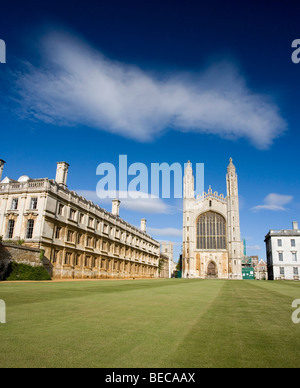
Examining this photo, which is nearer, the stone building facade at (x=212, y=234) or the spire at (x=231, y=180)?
the stone building facade at (x=212, y=234)

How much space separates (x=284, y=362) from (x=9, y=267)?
70.8 ft

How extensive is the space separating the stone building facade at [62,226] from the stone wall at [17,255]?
5.96ft

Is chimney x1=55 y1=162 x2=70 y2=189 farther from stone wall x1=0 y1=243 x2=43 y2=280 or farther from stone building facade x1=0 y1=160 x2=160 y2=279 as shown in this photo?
stone wall x1=0 y1=243 x2=43 y2=280

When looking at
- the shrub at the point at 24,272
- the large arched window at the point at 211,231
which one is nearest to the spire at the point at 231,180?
the large arched window at the point at 211,231

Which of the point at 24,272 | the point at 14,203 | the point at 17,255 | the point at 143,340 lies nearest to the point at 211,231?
the point at 14,203

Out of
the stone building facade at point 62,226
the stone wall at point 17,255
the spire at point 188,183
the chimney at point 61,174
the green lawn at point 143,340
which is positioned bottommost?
the green lawn at point 143,340

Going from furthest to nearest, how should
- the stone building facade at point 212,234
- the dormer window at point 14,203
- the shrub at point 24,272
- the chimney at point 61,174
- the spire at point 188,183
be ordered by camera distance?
the spire at point 188,183 → the stone building facade at point 212,234 → the chimney at point 61,174 → the dormer window at point 14,203 → the shrub at point 24,272

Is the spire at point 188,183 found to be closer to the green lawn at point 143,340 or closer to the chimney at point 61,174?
the chimney at point 61,174

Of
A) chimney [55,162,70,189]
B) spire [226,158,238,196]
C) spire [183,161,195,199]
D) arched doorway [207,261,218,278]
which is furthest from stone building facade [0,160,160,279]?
spire [226,158,238,196]

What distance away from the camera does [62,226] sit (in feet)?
100

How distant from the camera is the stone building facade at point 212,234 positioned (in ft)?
212
